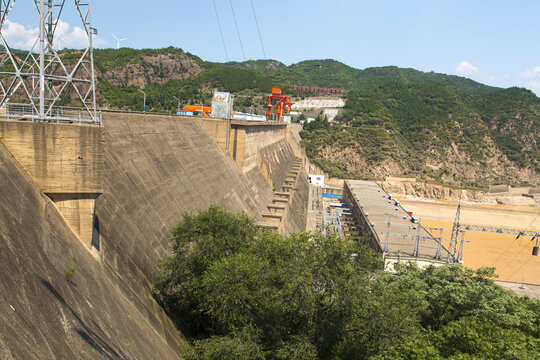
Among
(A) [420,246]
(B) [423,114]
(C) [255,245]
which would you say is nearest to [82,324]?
(C) [255,245]

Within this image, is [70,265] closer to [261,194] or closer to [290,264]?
[290,264]

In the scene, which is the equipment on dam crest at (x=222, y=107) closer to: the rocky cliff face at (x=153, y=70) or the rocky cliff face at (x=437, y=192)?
the rocky cliff face at (x=437, y=192)

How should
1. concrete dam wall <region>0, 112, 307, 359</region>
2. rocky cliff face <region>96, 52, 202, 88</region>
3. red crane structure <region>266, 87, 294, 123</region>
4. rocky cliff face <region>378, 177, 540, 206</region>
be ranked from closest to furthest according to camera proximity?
1. concrete dam wall <region>0, 112, 307, 359</region>
2. red crane structure <region>266, 87, 294, 123</region>
3. rocky cliff face <region>378, 177, 540, 206</region>
4. rocky cliff face <region>96, 52, 202, 88</region>

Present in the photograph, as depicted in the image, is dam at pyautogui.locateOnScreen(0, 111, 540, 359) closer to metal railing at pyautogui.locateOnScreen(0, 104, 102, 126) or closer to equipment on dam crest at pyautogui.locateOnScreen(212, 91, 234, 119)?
metal railing at pyautogui.locateOnScreen(0, 104, 102, 126)

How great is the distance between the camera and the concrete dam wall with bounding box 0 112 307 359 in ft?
28.4

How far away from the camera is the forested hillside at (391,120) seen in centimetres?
9412

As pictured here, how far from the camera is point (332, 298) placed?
13648 millimetres

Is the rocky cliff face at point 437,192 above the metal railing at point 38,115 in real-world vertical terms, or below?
below

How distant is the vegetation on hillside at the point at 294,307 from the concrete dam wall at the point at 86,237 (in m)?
1.67

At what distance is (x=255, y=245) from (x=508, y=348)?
29.1ft

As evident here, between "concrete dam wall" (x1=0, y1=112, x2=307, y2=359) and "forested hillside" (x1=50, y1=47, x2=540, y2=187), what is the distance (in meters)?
59.0

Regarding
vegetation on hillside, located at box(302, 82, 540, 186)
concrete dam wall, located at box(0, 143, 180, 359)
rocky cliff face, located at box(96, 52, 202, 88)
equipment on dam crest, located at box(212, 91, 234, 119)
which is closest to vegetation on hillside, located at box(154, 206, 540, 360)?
concrete dam wall, located at box(0, 143, 180, 359)

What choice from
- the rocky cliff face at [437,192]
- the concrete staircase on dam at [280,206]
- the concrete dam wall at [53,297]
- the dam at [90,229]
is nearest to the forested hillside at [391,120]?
the rocky cliff face at [437,192]

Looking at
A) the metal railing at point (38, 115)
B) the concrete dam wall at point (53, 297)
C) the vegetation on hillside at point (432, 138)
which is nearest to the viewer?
the concrete dam wall at point (53, 297)
